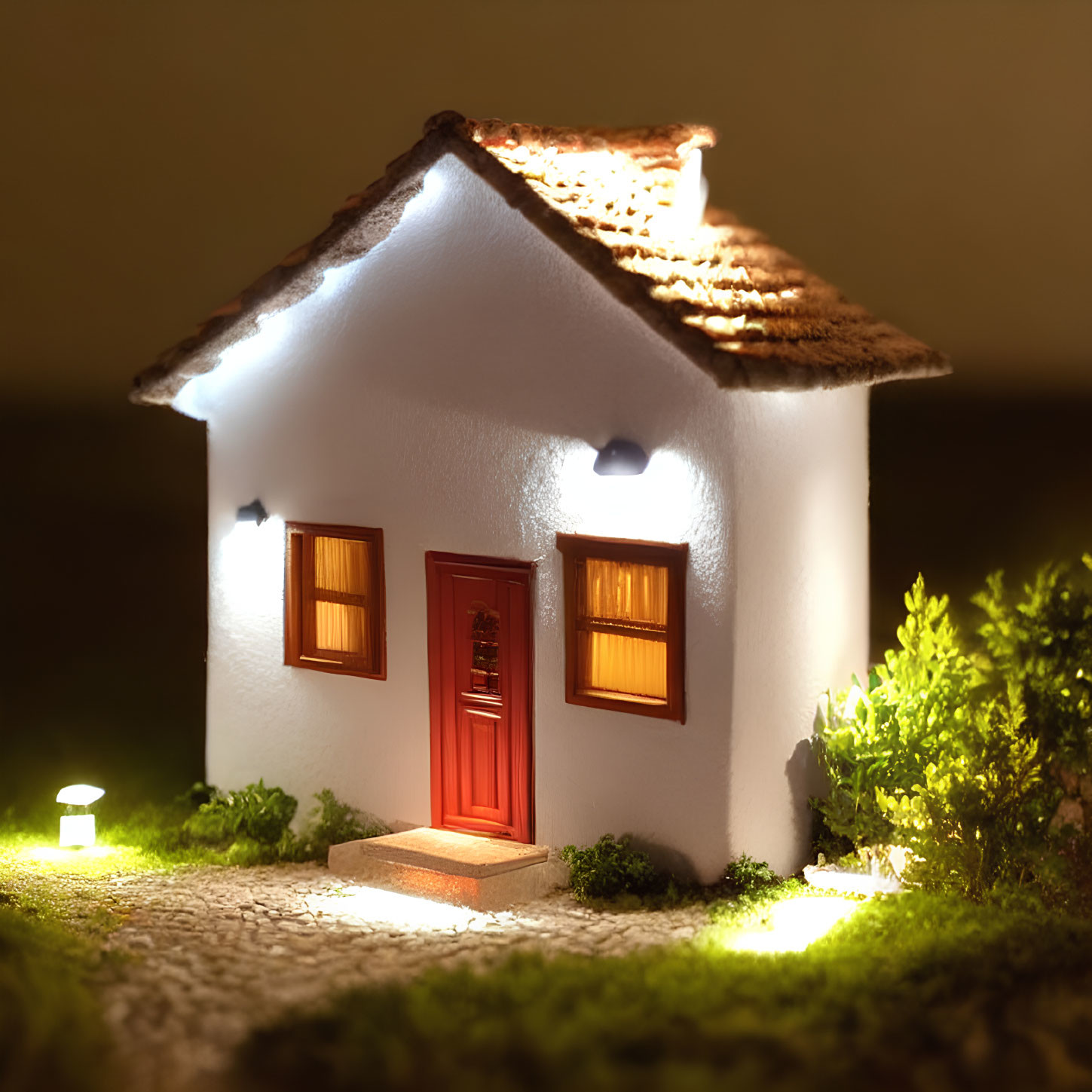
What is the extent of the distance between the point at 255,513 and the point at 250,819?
2.82 meters

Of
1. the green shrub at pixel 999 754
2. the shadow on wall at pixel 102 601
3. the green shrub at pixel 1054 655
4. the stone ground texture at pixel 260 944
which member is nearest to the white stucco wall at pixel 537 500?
the green shrub at pixel 999 754

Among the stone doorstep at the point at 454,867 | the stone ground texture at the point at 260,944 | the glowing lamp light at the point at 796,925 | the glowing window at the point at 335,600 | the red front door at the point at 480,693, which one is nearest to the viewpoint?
the stone ground texture at the point at 260,944

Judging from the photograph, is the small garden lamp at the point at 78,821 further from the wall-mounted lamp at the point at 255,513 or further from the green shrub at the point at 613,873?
the green shrub at the point at 613,873

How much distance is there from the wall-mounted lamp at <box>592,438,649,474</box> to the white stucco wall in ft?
0.38

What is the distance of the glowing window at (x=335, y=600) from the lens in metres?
13.0

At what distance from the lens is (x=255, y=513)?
13641 mm

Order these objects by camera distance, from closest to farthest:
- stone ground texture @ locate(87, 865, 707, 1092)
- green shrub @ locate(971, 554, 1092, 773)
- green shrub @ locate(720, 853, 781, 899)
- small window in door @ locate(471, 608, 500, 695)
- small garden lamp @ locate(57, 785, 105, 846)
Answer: stone ground texture @ locate(87, 865, 707, 1092) → green shrub @ locate(971, 554, 1092, 773) → green shrub @ locate(720, 853, 781, 899) → small window in door @ locate(471, 608, 500, 695) → small garden lamp @ locate(57, 785, 105, 846)

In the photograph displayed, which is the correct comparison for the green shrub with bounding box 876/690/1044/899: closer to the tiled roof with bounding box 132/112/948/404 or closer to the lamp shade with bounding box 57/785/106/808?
the tiled roof with bounding box 132/112/948/404

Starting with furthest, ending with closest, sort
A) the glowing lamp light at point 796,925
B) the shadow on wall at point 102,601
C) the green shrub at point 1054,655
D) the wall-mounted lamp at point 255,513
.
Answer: the shadow on wall at point 102,601
the wall-mounted lamp at point 255,513
the green shrub at point 1054,655
the glowing lamp light at point 796,925

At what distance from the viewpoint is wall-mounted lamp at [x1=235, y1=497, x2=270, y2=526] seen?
13648mm

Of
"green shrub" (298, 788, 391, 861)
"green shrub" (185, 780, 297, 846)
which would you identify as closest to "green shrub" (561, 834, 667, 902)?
"green shrub" (298, 788, 391, 861)

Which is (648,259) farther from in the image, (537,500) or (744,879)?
(744,879)

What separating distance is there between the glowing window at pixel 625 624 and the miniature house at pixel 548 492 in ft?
0.07

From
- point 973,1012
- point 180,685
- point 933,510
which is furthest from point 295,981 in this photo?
point 933,510
